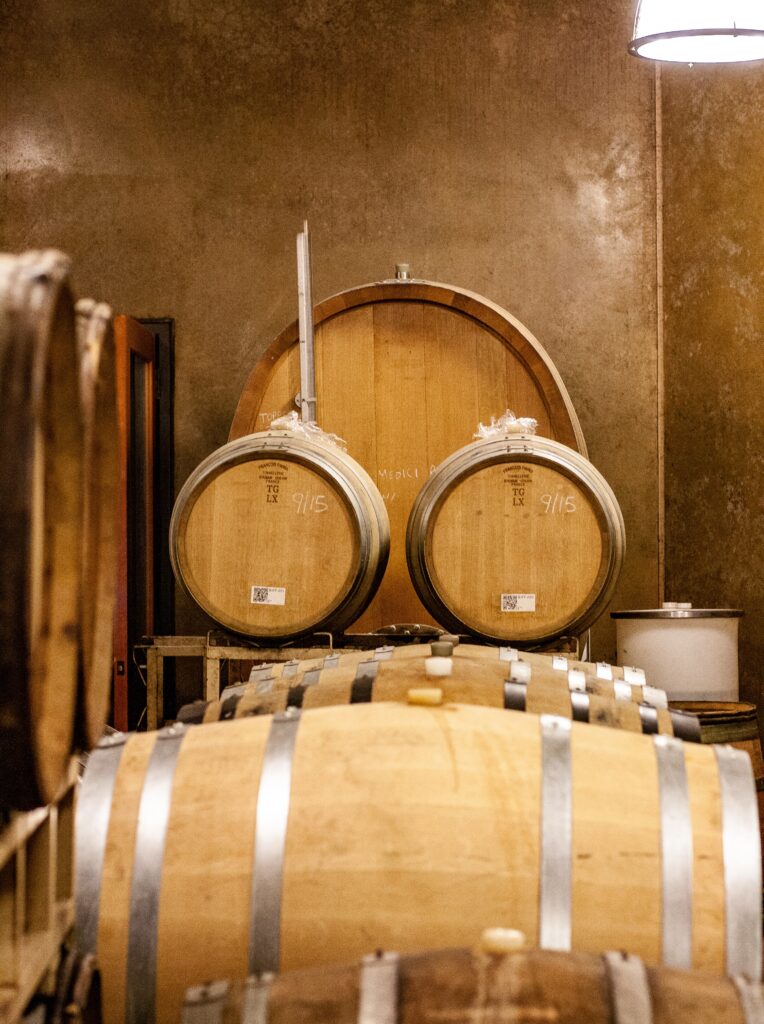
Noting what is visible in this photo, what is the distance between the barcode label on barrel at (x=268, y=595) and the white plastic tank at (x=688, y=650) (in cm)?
144

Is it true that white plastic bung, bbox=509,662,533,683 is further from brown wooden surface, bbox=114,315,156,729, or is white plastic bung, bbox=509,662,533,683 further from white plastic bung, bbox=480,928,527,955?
brown wooden surface, bbox=114,315,156,729

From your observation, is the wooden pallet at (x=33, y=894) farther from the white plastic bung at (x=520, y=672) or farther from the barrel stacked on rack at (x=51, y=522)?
the white plastic bung at (x=520, y=672)

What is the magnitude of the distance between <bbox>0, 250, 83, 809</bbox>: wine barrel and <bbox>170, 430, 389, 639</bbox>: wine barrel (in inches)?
102

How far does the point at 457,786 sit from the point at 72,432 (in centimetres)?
98

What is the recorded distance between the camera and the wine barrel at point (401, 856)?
2.05 m

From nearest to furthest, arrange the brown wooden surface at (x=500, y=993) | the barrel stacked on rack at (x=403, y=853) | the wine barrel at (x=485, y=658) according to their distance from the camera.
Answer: the brown wooden surface at (x=500, y=993), the barrel stacked on rack at (x=403, y=853), the wine barrel at (x=485, y=658)

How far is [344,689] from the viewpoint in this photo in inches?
119

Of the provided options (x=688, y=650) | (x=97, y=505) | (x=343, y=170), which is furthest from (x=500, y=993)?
(x=343, y=170)

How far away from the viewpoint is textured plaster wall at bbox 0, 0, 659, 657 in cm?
622

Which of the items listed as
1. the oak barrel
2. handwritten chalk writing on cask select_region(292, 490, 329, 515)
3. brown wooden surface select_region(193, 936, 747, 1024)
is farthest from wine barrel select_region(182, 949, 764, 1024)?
the oak barrel

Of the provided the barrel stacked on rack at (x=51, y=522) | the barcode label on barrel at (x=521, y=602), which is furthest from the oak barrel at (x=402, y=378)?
the barrel stacked on rack at (x=51, y=522)

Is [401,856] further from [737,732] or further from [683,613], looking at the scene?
[683,613]

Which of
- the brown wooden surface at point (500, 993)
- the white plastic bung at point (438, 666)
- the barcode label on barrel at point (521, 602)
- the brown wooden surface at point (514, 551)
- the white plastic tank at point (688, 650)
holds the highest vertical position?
the brown wooden surface at point (514, 551)

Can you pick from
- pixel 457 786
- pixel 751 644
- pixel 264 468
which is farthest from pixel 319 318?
pixel 457 786
